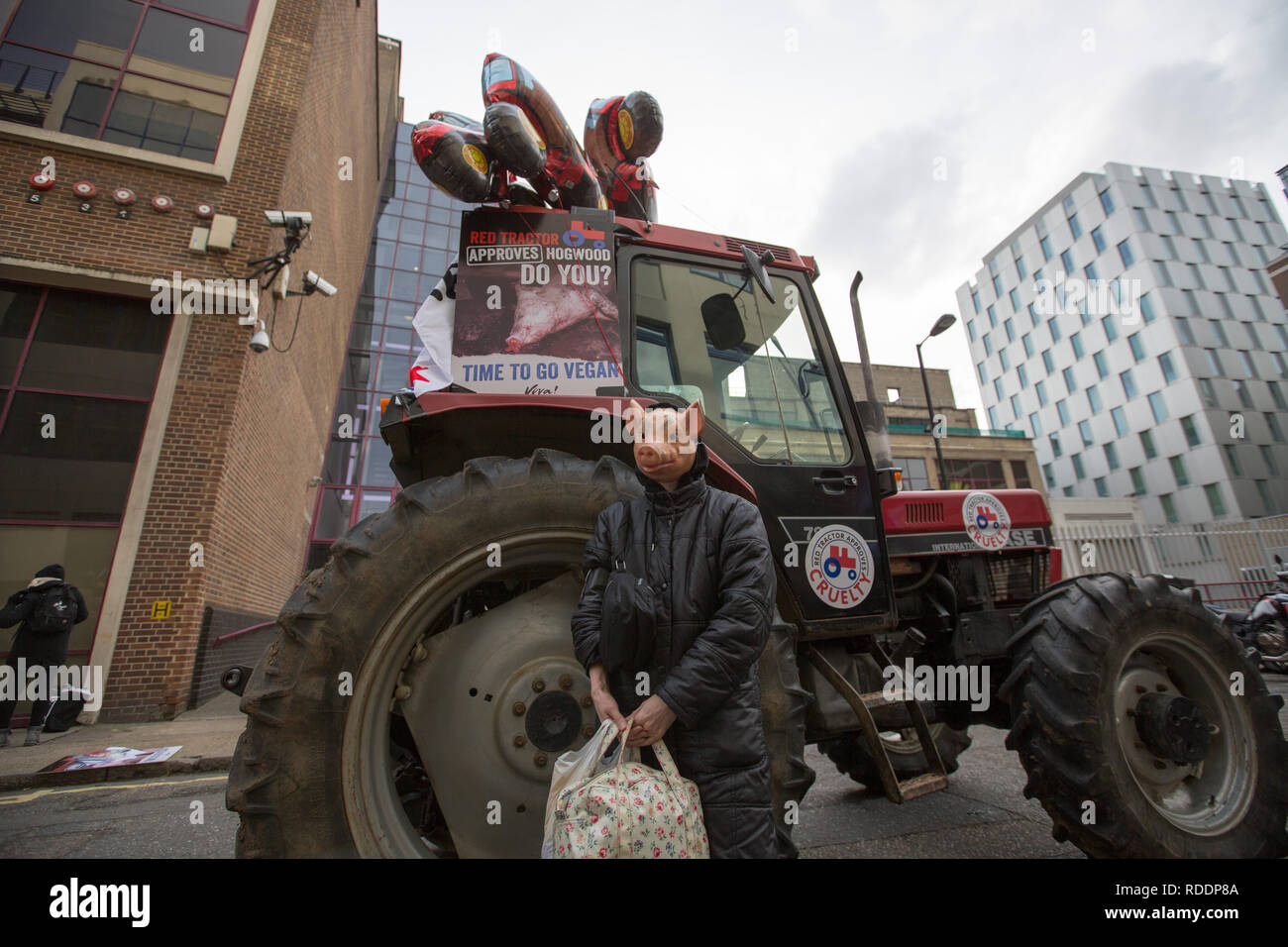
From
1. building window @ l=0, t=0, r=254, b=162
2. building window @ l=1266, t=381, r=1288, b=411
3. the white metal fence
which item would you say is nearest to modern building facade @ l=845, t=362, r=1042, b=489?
the white metal fence

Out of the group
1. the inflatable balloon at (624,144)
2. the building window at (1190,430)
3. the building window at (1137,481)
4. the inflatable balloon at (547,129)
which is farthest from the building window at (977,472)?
the inflatable balloon at (547,129)

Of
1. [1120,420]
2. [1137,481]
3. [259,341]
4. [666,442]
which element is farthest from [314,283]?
[1120,420]

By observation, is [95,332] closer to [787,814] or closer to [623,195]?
[623,195]

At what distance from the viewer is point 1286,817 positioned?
9.37 ft

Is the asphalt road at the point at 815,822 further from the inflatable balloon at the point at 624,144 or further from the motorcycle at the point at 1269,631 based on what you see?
the motorcycle at the point at 1269,631

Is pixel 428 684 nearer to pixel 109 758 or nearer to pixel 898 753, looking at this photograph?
pixel 898 753

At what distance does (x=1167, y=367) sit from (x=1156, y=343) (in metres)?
1.71

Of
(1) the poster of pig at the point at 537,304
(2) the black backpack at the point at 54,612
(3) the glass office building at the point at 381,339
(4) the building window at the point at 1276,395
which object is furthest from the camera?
(4) the building window at the point at 1276,395

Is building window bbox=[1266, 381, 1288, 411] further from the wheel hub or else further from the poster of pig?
the poster of pig

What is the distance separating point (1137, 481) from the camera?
37.4 m

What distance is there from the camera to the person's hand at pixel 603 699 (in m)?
1.75

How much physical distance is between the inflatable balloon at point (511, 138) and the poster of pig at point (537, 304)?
11.3 inches

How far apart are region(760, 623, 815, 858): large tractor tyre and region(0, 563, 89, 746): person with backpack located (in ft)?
26.0
